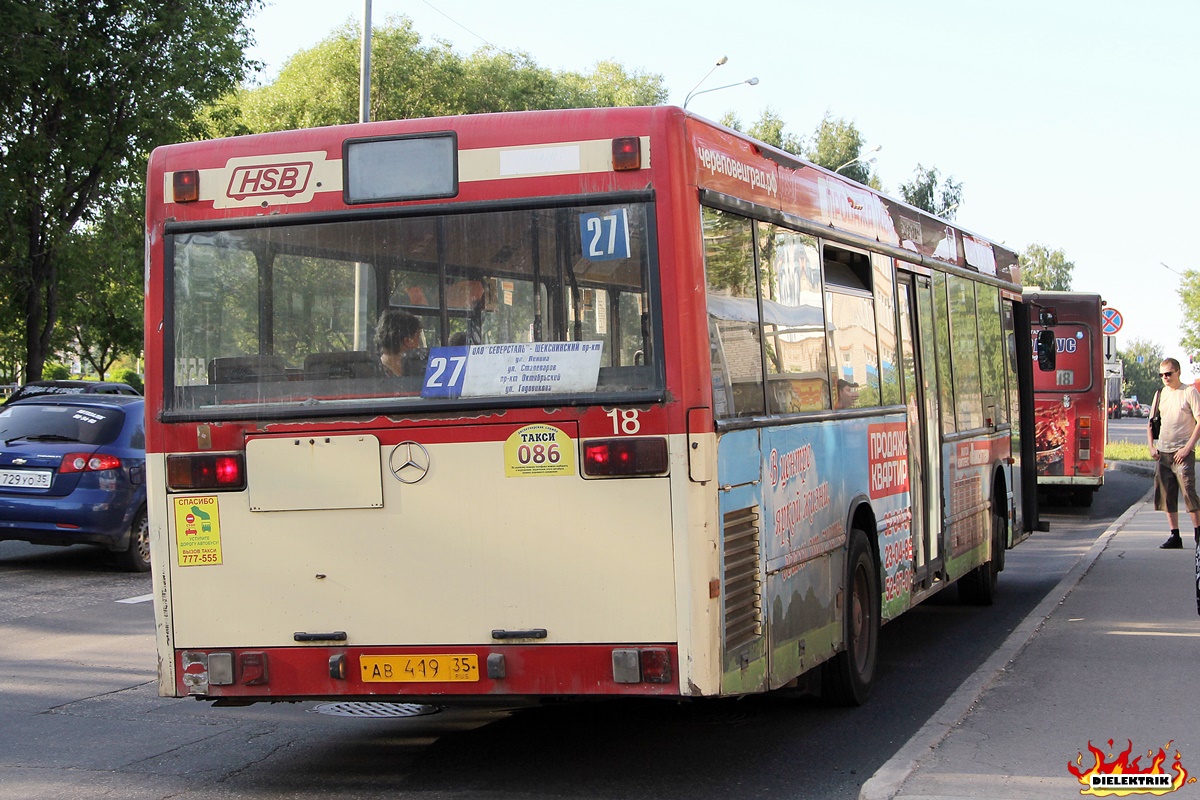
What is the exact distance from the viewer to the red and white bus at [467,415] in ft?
19.7

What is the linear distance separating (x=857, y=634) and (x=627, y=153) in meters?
3.47

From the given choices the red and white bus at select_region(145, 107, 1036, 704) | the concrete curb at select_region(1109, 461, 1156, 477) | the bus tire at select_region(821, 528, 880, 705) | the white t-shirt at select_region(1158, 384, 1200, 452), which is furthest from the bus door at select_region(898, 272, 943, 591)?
the concrete curb at select_region(1109, 461, 1156, 477)

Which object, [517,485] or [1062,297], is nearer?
[517,485]

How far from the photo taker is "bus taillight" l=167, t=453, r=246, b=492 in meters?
6.37

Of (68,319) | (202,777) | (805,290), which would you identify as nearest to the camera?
(202,777)

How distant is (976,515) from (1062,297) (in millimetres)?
12960

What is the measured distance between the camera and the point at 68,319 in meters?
39.2

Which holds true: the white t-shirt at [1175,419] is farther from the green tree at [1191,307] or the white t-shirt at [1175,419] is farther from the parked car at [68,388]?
the green tree at [1191,307]

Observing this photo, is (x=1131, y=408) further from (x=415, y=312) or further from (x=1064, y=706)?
(x=415, y=312)

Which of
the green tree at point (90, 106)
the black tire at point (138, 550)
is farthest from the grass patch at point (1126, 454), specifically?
the black tire at point (138, 550)

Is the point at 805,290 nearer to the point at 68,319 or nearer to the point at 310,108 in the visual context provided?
the point at 68,319

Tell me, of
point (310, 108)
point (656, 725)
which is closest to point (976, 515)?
point (656, 725)

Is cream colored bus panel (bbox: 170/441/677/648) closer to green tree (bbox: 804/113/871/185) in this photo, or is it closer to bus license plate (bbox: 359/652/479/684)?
bus license plate (bbox: 359/652/479/684)

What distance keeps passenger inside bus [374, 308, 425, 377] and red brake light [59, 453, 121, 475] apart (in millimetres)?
8667
